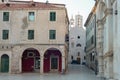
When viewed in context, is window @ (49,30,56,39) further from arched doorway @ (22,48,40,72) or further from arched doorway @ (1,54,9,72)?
arched doorway @ (1,54,9,72)

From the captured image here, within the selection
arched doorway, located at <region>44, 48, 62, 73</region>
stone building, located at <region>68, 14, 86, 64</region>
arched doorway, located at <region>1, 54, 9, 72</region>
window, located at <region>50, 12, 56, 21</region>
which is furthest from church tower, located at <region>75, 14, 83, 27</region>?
arched doorway, located at <region>1, 54, 9, 72</region>

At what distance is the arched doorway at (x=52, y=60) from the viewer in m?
53.3

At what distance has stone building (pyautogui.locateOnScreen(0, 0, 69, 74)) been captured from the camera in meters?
51.4

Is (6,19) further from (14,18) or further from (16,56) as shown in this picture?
(16,56)

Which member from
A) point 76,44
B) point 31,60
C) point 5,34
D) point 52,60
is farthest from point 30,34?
point 76,44

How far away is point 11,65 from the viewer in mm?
51188

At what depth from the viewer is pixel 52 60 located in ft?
176

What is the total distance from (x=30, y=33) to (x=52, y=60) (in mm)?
5601

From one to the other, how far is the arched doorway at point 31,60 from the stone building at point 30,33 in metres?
1.21

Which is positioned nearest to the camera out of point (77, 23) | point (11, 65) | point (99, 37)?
point (99, 37)

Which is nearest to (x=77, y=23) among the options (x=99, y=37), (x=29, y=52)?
(x=29, y=52)

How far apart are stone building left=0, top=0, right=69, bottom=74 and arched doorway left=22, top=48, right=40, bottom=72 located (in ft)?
3.97

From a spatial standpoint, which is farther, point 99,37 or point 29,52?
point 29,52

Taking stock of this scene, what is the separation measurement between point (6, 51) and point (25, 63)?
397 cm
